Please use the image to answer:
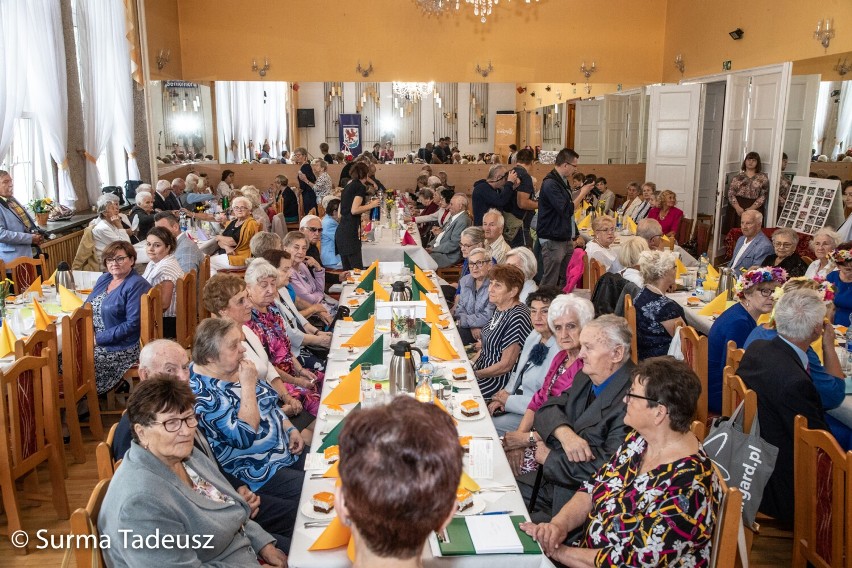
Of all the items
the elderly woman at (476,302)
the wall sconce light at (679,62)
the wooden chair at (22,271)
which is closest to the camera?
the elderly woman at (476,302)

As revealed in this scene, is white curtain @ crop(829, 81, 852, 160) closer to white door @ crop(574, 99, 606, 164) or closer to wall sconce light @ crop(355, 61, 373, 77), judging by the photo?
white door @ crop(574, 99, 606, 164)

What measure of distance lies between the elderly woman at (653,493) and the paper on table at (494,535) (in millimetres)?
68

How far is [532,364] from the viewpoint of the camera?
365 cm

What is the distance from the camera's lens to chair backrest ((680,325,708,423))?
343 cm

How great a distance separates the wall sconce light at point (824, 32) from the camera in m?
7.93

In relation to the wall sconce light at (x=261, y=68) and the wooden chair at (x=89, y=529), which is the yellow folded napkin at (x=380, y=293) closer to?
the wooden chair at (x=89, y=529)

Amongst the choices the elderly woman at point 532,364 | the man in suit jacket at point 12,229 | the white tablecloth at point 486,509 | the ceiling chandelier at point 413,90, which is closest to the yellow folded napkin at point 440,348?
the elderly woman at point 532,364

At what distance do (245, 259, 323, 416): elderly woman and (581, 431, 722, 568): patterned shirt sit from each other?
81.6 inches

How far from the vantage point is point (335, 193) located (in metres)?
11.1

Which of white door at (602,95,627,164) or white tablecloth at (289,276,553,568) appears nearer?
white tablecloth at (289,276,553,568)

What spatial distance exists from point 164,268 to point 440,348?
92.5 inches

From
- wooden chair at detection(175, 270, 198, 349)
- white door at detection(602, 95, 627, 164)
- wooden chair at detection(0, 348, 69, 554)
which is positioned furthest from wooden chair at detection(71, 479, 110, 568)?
white door at detection(602, 95, 627, 164)

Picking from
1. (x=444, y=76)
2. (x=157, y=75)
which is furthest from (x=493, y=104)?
(x=157, y=75)

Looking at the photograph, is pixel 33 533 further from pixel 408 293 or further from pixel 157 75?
pixel 157 75
